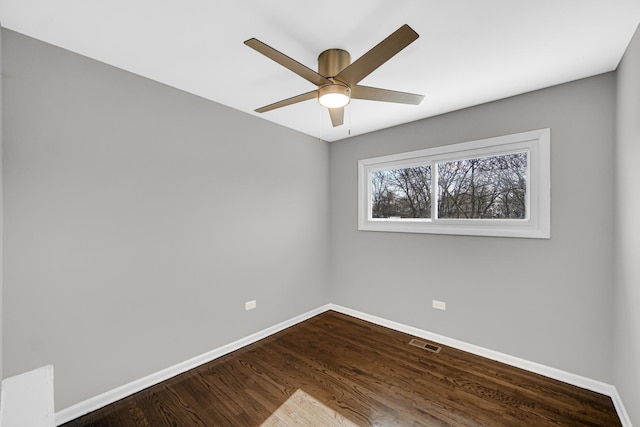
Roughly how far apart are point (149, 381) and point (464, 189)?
3.33 metres

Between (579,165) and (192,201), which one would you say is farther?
(192,201)

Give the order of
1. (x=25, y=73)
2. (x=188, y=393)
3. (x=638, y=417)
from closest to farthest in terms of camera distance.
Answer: (x=638, y=417), (x=25, y=73), (x=188, y=393)

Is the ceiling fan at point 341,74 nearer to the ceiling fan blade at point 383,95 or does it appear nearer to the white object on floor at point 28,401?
the ceiling fan blade at point 383,95

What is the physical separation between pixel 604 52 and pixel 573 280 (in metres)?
1.65

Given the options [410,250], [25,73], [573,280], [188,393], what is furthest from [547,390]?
[25,73]

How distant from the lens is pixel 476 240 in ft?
8.77

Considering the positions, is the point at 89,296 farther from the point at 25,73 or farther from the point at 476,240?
the point at 476,240

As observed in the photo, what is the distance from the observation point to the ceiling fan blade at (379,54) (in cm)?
119

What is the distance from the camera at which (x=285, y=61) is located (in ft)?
4.66

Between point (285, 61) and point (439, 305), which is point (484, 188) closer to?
point (439, 305)

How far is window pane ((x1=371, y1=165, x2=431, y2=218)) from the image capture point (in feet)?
10.4

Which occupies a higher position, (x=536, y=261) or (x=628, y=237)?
(x=628, y=237)

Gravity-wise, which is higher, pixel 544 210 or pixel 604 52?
pixel 604 52

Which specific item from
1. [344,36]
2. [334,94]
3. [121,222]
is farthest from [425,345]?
[121,222]
